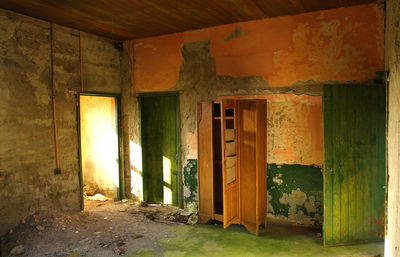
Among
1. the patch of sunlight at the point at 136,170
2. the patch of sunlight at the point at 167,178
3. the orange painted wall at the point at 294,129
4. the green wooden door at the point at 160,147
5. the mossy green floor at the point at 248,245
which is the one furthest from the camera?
the patch of sunlight at the point at 136,170

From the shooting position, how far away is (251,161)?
14.9 ft

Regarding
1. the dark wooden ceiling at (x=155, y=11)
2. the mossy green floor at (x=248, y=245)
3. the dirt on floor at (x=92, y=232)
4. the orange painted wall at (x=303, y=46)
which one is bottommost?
the mossy green floor at (x=248, y=245)

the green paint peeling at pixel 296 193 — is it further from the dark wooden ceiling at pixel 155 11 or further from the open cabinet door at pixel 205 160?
the dark wooden ceiling at pixel 155 11

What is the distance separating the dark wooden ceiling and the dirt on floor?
3.22 meters

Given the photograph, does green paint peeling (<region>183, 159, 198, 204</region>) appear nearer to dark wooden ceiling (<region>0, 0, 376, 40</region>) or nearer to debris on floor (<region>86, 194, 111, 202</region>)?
debris on floor (<region>86, 194, 111, 202</region>)

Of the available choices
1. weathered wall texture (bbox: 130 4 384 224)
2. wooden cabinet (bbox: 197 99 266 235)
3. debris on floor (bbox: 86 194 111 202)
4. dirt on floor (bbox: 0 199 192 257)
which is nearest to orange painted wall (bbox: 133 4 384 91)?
weathered wall texture (bbox: 130 4 384 224)

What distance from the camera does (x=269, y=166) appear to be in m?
5.02

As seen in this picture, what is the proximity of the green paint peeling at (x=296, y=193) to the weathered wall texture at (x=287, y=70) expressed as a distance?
0.02m

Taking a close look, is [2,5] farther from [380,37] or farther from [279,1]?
[380,37]

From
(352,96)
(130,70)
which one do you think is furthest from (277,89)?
(130,70)

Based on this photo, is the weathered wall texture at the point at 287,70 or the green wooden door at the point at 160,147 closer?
the weathered wall texture at the point at 287,70

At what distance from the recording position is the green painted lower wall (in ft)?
15.5

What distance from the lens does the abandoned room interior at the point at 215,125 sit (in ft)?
13.3

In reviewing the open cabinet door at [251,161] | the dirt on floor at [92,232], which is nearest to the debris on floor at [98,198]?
the dirt on floor at [92,232]
